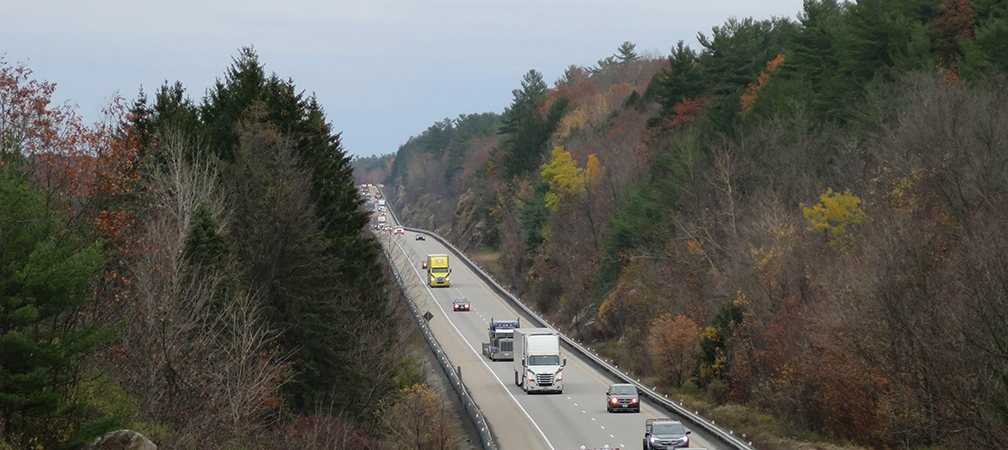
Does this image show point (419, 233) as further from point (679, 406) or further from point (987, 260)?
point (987, 260)

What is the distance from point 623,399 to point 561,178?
6394 cm

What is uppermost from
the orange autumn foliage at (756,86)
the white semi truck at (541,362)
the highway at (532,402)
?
the orange autumn foliage at (756,86)

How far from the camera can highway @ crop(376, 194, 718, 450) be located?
4047cm

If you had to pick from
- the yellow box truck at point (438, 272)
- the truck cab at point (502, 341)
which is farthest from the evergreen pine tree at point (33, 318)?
the yellow box truck at point (438, 272)

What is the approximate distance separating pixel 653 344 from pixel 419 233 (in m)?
108

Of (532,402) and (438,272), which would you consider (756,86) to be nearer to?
(438,272)

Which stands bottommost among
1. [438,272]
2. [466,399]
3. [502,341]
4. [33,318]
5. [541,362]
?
[466,399]

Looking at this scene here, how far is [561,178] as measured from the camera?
357 ft

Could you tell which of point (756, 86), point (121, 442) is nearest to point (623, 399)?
point (121, 442)

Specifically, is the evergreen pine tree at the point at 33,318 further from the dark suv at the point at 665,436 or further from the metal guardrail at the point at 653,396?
the metal guardrail at the point at 653,396

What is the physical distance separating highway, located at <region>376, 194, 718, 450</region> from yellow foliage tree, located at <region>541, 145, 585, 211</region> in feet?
63.8

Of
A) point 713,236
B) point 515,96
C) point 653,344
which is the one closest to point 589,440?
point 653,344

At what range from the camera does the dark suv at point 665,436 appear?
33.8 metres

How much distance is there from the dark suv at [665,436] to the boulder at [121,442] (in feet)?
56.4
